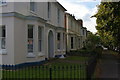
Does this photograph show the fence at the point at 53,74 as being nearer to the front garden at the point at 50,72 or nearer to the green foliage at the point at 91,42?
the front garden at the point at 50,72

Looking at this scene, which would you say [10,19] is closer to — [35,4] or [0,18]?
[0,18]

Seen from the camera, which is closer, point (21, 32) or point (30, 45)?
point (21, 32)

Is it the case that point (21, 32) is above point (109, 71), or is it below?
above

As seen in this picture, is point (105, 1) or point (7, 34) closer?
point (7, 34)

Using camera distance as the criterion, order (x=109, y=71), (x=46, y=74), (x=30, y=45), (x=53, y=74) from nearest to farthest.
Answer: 1. (x=46, y=74)
2. (x=53, y=74)
3. (x=109, y=71)
4. (x=30, y=45)

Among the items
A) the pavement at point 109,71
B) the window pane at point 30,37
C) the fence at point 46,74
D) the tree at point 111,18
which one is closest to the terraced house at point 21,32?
the window pane at point 30,37

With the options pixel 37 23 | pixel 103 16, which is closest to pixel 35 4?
pixel 37 23

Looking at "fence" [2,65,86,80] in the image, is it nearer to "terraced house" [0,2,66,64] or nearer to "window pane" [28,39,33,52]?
"terraced house" [0,2,66,64]

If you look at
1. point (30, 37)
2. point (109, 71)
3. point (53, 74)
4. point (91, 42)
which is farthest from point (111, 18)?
point (91, 42)

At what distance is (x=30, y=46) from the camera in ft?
56.8

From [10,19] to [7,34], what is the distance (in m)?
1.11

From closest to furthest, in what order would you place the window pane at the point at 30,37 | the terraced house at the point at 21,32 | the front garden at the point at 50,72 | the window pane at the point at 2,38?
the front garden at the point at 50,72, the terraced house at the point at 21,32, the window pane at the point at 2,38, the window pane at the point at 30,37

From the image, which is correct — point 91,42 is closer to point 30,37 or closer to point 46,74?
point 30,37

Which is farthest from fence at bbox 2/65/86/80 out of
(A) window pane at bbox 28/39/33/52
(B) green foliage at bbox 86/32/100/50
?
(B) green foliage at bbox 86/32/100/50
